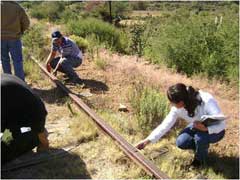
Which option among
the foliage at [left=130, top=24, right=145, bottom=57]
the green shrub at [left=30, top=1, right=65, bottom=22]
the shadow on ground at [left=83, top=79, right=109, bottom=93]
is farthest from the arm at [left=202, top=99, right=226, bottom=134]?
the green shrub at [left=30, top=1, right=65, bottom=22]

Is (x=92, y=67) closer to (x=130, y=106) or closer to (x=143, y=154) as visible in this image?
(x=130, y=106)

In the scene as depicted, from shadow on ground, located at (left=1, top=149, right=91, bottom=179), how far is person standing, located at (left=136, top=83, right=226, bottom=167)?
2.60 ft

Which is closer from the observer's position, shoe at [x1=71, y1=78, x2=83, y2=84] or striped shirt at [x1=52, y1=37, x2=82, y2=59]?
striped shirt at [x1=52, y1=37, x2=82, y2=59]

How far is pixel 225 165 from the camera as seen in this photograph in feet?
18.0

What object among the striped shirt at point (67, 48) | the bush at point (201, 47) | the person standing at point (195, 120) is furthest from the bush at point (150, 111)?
the bush at point (201, 47)

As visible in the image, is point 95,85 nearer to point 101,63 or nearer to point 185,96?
point 101,63

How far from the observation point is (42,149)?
5.70 meters

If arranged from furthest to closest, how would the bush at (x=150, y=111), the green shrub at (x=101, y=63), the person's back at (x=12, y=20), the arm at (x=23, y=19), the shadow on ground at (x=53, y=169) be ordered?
the green shrub at (x=101, y=63) → the arm at (x=23, y=19) → the person's back at (x=12, y=20) → the bush at (x=150, y=111) → the shadow on ground at (x=53, y=169)

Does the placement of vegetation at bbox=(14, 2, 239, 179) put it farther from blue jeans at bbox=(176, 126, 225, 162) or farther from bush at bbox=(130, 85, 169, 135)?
blue jeans at bbox=(176, 126, 225, 162)

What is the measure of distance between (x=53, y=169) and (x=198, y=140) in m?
1.76

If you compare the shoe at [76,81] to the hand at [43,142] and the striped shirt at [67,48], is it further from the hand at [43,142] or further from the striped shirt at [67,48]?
the hand at [43,142]

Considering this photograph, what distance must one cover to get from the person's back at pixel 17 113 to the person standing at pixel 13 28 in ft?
10.2

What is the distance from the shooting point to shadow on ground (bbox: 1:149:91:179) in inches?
204

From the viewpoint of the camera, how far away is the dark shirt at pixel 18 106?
475cm
